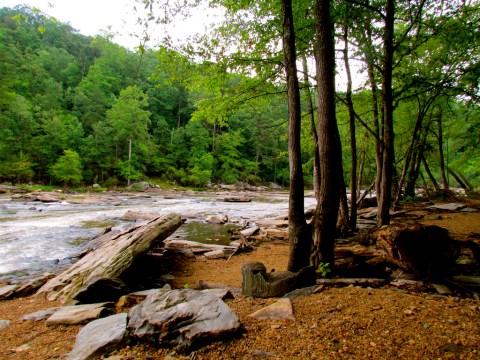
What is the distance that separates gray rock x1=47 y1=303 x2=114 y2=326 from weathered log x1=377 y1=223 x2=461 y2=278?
417 cm

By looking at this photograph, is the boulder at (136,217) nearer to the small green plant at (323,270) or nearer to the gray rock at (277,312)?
the small green plant at (323,270)

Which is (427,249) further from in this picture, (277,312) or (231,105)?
(231,105)

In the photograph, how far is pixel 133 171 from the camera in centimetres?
3803

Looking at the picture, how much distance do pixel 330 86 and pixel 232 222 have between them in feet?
32.1

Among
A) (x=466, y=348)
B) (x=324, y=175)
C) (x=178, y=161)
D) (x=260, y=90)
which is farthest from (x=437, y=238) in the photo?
(x=178, y=161)

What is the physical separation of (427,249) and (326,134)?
7.13 feet

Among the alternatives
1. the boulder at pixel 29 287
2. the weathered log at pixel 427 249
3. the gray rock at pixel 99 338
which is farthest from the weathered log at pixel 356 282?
the boulder at pixel 29 287

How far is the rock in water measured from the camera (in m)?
2.22

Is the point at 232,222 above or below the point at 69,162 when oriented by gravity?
below

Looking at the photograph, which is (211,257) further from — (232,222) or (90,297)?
(232,222)

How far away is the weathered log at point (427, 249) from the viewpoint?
3.55 m

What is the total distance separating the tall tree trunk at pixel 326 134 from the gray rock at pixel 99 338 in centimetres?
295

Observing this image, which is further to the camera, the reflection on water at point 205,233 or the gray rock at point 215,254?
the reflection on water at point 205,233

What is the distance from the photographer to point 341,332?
228 cm
